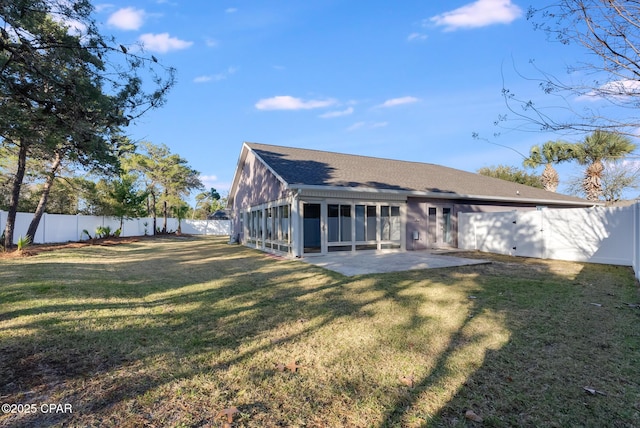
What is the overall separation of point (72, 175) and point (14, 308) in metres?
19.6

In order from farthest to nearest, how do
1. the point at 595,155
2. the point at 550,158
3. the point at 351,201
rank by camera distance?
1. the point at 550,158
2. the point at 595,155
3. the point at 351,201

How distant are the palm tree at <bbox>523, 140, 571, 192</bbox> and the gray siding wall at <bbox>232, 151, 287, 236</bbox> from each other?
70.9 ft

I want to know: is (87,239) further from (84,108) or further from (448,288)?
(448,288)

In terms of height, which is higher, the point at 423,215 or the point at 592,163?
the point at 592,163

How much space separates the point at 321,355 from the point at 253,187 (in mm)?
14249

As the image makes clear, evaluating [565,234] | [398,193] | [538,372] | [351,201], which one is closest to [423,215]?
[398,193]

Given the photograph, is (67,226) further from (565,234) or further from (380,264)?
(565,234)

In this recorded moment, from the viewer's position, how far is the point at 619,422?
2.31 meters

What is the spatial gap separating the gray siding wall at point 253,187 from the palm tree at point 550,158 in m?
21.6

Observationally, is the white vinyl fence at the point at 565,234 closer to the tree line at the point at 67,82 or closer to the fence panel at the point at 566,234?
the fence panel at the point at 566,234

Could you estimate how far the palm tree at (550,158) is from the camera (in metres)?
24.5

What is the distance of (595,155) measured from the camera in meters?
20.3

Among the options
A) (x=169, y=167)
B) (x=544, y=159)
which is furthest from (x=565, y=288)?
(x=169, y=167)

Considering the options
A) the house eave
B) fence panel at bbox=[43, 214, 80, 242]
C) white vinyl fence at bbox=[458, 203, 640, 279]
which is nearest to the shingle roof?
the house eave
